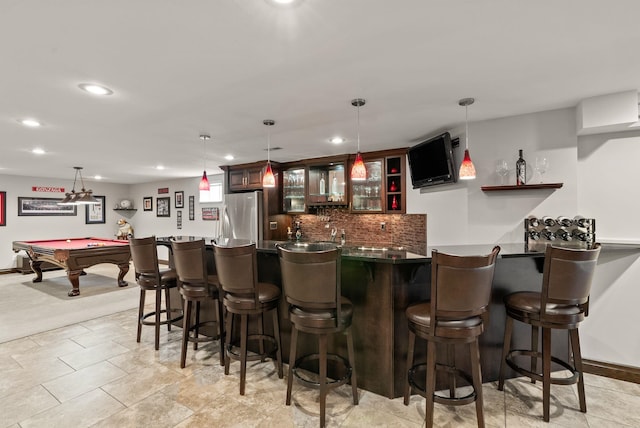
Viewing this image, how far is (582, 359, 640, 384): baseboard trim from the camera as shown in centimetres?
259

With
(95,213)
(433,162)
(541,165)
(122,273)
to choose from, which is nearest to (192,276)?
(433,162)

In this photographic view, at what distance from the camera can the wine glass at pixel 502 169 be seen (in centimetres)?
314

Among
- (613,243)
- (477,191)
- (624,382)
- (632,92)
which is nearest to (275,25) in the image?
(477,191)

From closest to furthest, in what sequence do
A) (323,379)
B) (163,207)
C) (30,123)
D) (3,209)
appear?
(323,379), (30,123), (3,209), (163,207)

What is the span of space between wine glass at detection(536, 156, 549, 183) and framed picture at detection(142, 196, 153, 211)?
910 centimetres

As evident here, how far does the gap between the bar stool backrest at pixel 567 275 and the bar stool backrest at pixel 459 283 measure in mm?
488

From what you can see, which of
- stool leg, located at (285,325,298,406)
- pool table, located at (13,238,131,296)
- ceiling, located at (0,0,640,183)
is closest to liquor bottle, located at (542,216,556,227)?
ceiling, located at (0,0,640,183)

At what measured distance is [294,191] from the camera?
19.2 ft

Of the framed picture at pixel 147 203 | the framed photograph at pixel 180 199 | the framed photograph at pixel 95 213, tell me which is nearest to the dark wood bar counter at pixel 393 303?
the framed photograph at pixel 180 199

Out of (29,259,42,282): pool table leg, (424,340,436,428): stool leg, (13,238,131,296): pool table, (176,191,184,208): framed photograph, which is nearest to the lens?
(424,340,436,428): stool leg

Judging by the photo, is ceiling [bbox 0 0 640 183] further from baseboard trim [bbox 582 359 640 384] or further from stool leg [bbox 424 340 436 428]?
baseboard trim [bbox 582 359 640 384]

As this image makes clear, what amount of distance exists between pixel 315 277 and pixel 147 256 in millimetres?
2035

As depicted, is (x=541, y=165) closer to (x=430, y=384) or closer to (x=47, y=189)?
(x=430, y=384)

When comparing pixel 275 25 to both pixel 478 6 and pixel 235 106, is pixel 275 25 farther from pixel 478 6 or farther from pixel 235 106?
pixel 235 106
